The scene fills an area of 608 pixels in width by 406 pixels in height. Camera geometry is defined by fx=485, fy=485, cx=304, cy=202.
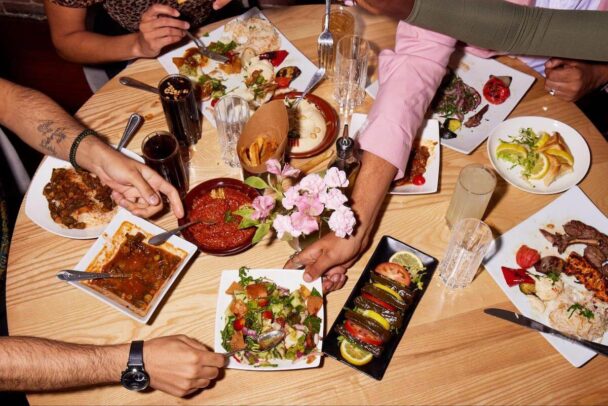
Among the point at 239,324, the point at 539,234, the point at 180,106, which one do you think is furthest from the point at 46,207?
the point at 539,234

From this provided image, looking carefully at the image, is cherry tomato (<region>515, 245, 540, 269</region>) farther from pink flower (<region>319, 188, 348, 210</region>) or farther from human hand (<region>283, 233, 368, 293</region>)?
pink flower (<region>319, 188, 348, 210</region>)

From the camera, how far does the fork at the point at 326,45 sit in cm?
226

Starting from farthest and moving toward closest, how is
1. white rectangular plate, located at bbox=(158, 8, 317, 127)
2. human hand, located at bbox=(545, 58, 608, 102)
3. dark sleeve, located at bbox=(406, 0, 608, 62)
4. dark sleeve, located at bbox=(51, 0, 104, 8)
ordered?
dark sleeve, located at bbox=(51, 0, 104, 8) < white rectangular plate, located at bbox=(158, 8, 317, 127) < human hand, located at bbox=(545, 58, 608, 102) < dark sleeve, located at bbox=(406, 0, 608, 62)

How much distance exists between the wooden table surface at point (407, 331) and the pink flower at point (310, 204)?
1.43ft

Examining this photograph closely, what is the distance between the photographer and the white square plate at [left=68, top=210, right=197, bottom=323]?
5.02ft

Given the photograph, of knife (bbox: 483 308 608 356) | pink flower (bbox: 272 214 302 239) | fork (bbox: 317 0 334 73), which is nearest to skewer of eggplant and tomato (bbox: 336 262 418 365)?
knife (bbox: 483 308 608 356)

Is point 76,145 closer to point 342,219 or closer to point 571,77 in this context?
point 342,219

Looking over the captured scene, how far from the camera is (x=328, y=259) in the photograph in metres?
1.59

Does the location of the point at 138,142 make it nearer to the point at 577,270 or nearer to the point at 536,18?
the point at 536,18

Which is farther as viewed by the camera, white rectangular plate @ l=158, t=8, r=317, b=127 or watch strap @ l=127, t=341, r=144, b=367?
white rectangular plate @ l=158, t=8, r=317, b=127

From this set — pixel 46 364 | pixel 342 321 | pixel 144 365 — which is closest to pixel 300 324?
pixel 342 321

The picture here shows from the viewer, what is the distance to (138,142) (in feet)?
6.70

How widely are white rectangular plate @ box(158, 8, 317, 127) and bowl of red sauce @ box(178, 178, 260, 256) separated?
45cm

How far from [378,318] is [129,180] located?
1.01 m
